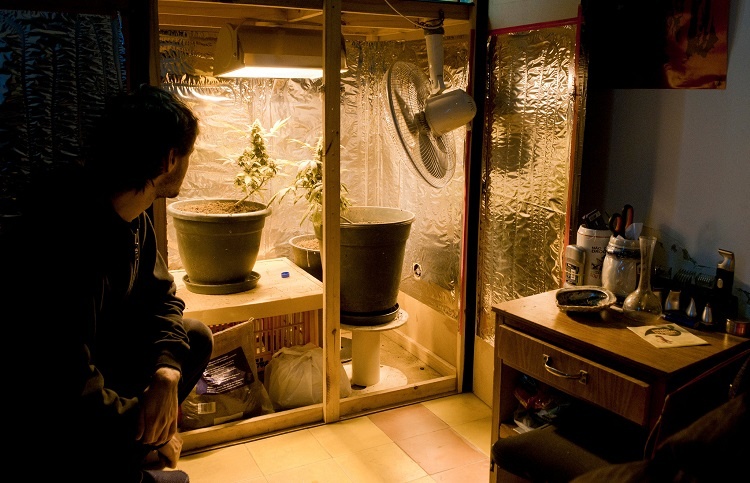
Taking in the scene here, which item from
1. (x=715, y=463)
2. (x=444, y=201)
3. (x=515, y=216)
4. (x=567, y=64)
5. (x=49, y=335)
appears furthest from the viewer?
(x=444, y=201)

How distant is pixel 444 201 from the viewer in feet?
10.0

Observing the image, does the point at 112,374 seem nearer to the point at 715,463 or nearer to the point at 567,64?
the point at 715,463

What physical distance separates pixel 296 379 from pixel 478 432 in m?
0.77

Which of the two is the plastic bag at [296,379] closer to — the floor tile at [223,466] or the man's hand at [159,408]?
the floor tile at [223,466]

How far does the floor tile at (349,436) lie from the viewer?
2488 mm

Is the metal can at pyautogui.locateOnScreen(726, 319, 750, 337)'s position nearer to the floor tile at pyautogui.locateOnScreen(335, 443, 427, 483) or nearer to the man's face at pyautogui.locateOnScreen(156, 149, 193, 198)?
the floor tile at pyautogui.locateOnScreen(335, 443, 427, 483)

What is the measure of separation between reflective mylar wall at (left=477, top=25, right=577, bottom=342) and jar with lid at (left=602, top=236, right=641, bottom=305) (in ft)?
1.36

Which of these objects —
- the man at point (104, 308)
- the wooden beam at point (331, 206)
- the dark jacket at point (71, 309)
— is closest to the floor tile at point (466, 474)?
the wooden beam at point (331, 206)

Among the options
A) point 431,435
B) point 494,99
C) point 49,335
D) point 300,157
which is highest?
point 494,99

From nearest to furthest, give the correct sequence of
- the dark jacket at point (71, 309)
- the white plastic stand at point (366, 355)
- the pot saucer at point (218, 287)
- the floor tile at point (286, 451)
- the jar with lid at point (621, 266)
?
1. the dark jacket at point (71, 309)
2. the jar with lid at point (621, 266)
3. the floor tile at point (286, 451)
4. the pot saucer at point (218, 287)
5. the white plastic stand at point (366, 355)

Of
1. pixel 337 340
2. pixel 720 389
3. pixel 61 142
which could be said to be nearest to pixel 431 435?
pixel 337 340

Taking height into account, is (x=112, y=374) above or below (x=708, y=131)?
below

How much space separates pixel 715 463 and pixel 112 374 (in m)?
1.34

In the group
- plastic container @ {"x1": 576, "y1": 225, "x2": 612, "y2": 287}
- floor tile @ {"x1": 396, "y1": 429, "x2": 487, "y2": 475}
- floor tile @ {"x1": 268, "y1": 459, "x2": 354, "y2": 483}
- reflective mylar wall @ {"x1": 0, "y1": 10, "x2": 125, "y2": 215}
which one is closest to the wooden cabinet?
plastic container @ {"x1": 576, "y1": 225, "x2": 612, "y2": 287}
